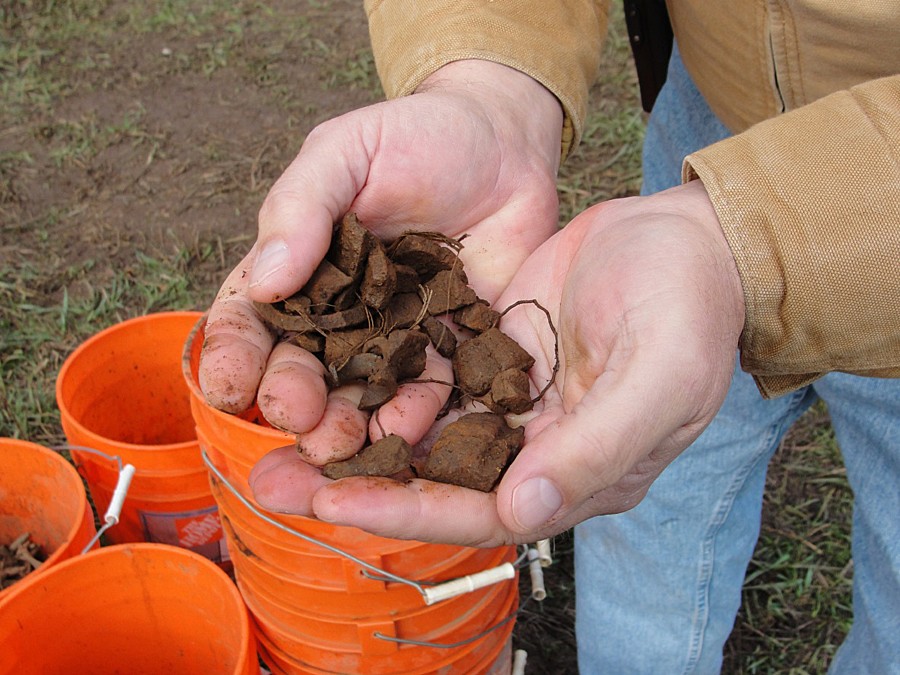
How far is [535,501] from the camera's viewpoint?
1479 mm

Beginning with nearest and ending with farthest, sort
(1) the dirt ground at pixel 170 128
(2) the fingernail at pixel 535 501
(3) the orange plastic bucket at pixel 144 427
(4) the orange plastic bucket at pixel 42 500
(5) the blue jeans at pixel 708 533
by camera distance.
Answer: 1. (2) the fingernail at pixel 535 501
2. (5) the blue jeans at pixel 708 533
3. (4) the orange plastic bucket at pixel 42 500
4. (3) the orange plastic bucket at pixel 144 427
5. (1) the dirt ground at pixel 170 128

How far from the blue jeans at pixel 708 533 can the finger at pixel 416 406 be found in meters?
0.85

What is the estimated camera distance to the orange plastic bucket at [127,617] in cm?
225

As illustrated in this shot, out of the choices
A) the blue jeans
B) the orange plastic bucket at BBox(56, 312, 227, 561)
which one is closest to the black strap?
the blue jeans

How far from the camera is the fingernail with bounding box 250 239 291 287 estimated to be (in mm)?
1836

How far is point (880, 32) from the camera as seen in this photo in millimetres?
1764

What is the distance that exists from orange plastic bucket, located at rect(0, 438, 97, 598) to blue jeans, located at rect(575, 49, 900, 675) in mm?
1576

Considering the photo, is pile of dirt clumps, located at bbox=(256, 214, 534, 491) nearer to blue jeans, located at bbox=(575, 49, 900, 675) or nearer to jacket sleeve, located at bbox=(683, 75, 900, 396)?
jacket sleeve, located at bbox=(683, 75, 900, 396)

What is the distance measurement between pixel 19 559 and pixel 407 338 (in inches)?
68.1

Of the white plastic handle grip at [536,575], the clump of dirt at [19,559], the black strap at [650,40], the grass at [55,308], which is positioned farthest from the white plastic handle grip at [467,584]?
the grass at [55,308]

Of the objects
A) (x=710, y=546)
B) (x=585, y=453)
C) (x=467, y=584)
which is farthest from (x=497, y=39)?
(x=710, y=546)

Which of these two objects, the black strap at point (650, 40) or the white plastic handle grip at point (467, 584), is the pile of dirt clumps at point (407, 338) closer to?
the white plastic handle grip at point (467, 584)

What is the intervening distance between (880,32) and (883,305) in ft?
1.96

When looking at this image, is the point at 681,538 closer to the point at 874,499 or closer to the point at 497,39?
the point at 874,499
